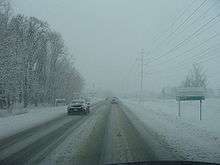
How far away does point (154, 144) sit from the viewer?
1681cm

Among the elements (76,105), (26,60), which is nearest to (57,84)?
(26,60)

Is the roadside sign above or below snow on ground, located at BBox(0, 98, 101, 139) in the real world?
above

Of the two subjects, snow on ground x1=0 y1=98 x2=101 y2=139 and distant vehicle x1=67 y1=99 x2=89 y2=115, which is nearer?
snow on ground x1=0 y1=98 x2=101 y2=139

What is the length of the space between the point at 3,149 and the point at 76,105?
113 feet

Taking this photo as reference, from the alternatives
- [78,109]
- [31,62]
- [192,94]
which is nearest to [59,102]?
[31,62]

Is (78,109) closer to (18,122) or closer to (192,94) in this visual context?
(192,94)

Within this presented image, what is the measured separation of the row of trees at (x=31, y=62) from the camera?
51625 mm

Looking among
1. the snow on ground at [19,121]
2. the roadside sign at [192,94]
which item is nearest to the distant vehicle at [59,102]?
the snow on ground at [19,121]

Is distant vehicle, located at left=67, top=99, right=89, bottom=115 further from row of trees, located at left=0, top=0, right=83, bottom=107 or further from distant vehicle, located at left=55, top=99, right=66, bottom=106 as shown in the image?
distant vehicle, located at left=55, top=99, right=66, bottom=106

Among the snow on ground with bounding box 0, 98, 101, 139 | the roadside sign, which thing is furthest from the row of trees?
the roadside sign

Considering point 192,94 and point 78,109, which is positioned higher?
point 192,94

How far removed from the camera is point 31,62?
71.1 meters

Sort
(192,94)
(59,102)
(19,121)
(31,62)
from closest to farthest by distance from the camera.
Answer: (19,121), (192,94), (31,62), (59,102)

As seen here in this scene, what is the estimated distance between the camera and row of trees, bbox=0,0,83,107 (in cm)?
5162
